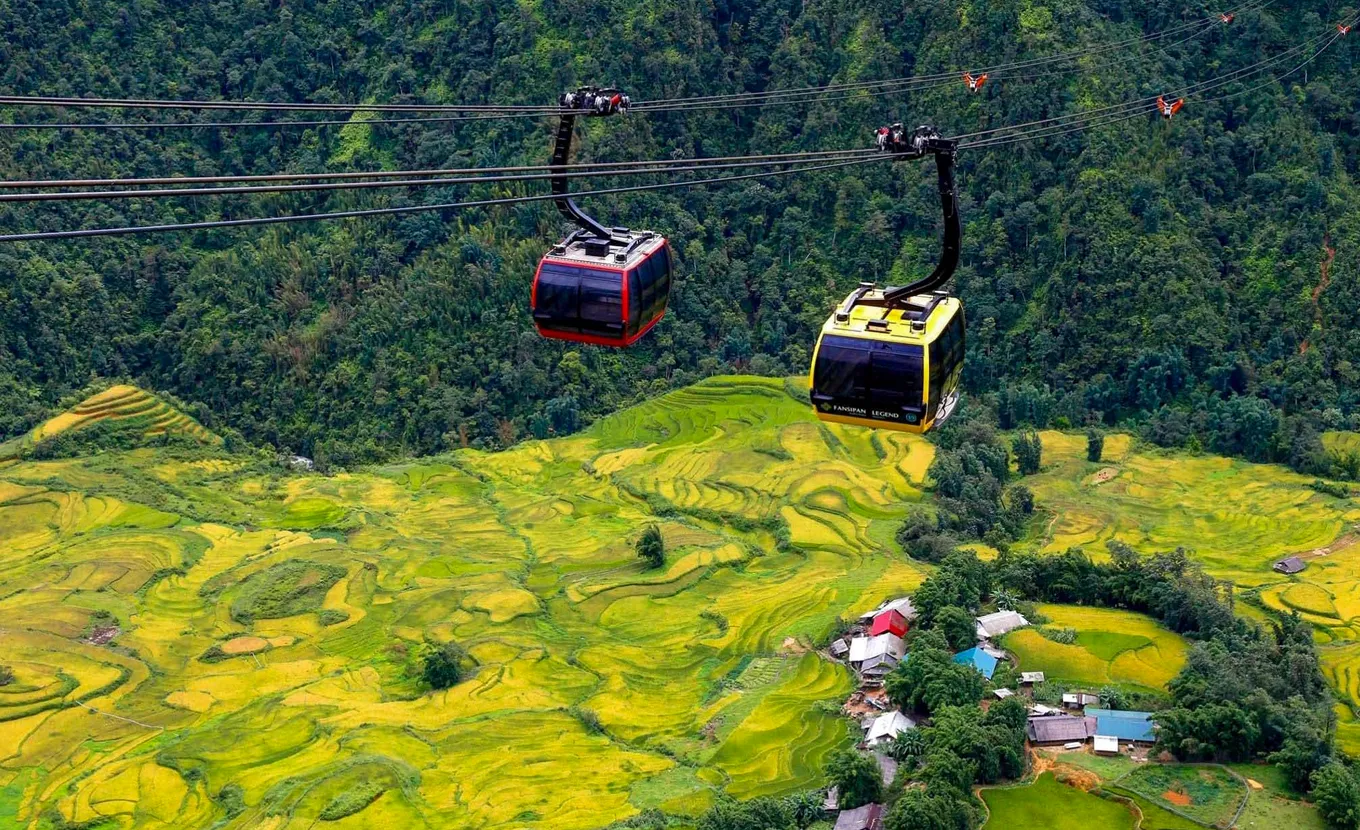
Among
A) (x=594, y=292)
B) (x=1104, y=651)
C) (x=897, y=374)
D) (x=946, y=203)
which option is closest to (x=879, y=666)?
(x=1104, y=651)

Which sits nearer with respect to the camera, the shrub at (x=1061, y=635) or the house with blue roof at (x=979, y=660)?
the house with blue roof at (x=979, y=660)

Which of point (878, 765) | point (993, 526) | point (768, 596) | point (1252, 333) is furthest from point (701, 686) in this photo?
point (1252, 333)

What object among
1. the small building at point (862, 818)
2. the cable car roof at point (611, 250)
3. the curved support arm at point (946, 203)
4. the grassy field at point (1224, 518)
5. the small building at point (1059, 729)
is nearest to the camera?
the curved support arm at point (946, 203)

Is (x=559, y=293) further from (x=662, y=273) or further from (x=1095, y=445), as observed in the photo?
(x=1095, y=445)

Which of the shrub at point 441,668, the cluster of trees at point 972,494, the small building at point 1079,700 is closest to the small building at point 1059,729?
the small building at point 1079,700

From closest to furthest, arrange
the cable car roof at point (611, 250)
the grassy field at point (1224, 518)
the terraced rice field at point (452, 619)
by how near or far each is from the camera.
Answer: the cable car roof at point (611, 250) → the terraced rice field at point (452, 619) → the grassy field at point (1224, 518)

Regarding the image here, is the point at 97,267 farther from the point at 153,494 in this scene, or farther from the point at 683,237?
the point at 683,237

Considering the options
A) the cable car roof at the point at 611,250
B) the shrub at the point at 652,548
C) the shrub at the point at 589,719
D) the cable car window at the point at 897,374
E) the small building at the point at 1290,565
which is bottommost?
the shrub at the point at 589,719

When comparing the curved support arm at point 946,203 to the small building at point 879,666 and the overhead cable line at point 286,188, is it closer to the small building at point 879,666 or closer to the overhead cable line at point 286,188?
the overhead cable line at point 286,188

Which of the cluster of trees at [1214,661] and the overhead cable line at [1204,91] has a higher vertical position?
the overhead cable line at [1204,91]
